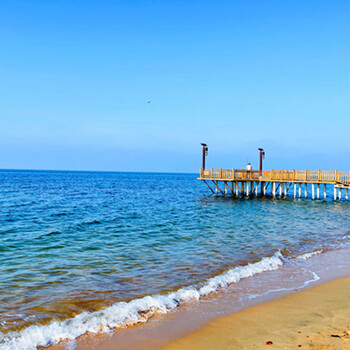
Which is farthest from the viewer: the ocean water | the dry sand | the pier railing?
the pier railing

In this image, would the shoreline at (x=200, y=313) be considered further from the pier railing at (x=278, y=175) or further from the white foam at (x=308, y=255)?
the pier railing at (x=278, y=175)

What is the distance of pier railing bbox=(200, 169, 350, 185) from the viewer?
1413 inches

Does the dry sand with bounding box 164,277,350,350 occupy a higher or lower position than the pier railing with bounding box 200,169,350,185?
lower

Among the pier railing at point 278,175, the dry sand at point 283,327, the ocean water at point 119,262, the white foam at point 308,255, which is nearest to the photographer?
the dry sand at point 283,327

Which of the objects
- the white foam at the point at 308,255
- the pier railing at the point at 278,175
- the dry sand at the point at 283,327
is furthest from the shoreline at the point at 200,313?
the pier railing at the point at 278,175

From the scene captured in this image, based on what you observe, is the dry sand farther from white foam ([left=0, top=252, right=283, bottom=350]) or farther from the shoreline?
white foam ([left=0, top=252, right=283, bottom=350])

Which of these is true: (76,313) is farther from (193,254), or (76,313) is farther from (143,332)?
(193,254)

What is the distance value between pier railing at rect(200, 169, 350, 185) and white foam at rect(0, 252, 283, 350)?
30451mm

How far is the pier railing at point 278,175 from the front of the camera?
35.9 m

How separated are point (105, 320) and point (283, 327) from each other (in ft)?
10.4

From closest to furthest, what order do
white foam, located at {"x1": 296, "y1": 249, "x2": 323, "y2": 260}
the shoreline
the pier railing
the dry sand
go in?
the dry sand, the shoreline, white foam, located at {"x1": 296, "y1": 249, "x2": 323, "y2": 260}, the pier railing

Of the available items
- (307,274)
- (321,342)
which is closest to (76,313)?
(321,342)

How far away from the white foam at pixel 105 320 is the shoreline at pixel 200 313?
200 mm

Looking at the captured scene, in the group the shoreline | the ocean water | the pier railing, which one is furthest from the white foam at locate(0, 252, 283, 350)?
the pier railing
